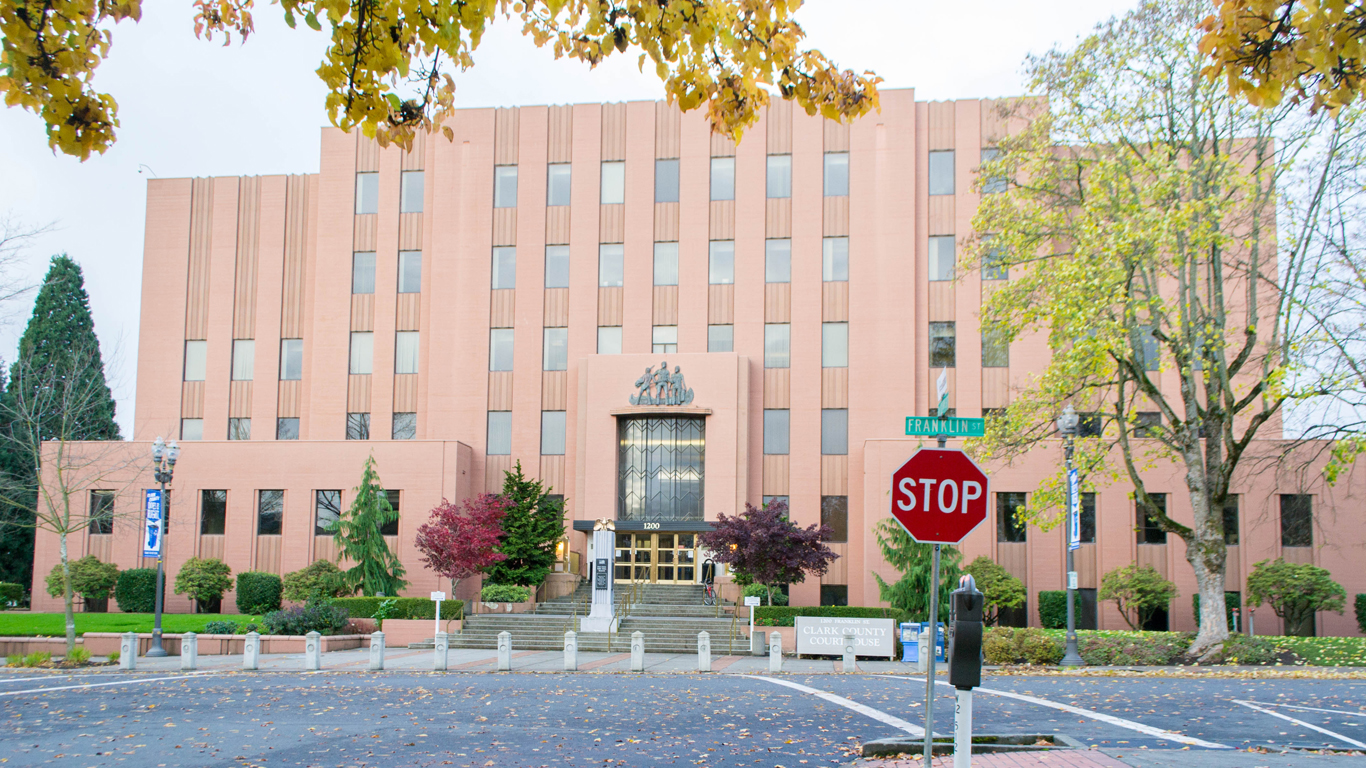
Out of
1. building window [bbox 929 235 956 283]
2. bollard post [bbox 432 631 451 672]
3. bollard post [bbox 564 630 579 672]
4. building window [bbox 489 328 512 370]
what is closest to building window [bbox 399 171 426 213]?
building window [bbox 489 328 512 370]

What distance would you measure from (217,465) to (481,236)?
13.5 m

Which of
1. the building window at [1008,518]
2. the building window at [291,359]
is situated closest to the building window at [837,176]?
the building window at [1008,518]

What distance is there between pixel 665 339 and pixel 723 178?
22.5ft

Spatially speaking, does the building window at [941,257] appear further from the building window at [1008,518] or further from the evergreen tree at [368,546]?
the evergreen tree at [368,546]

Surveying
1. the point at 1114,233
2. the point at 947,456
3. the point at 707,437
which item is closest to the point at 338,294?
the point at 707,437

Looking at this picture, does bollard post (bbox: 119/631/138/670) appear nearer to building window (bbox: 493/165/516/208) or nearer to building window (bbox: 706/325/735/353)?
building window (bbox: 706/325/735/353)

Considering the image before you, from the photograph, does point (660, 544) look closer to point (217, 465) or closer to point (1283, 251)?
point (217, 465)

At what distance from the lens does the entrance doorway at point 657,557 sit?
3922 cm

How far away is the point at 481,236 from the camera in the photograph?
42094mm

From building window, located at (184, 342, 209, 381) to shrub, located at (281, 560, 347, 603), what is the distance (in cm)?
1174

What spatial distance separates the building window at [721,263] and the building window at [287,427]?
18.2 meters

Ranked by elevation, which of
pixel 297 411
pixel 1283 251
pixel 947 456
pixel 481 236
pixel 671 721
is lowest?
pixel 671 721

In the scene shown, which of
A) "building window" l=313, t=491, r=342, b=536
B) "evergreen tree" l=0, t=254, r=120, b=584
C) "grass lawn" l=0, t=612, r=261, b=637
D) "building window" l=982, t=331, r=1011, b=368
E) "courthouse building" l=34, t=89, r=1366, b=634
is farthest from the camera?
"evergreen tree" l=0, t=254, r=120, b=584

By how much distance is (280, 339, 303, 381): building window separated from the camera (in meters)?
43.2
